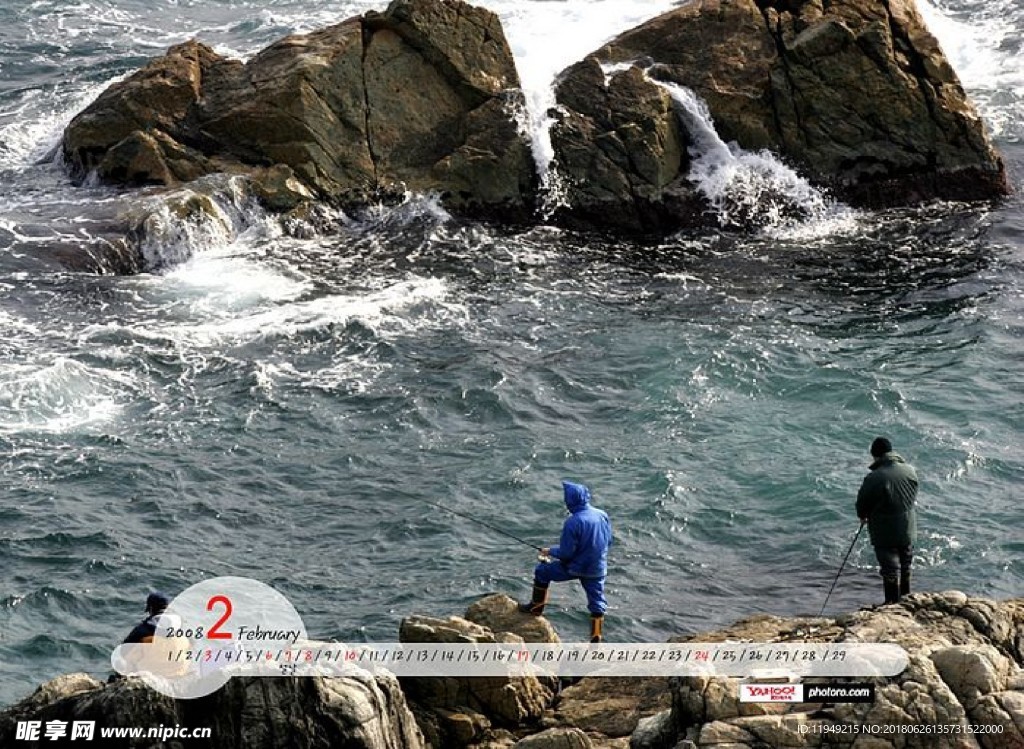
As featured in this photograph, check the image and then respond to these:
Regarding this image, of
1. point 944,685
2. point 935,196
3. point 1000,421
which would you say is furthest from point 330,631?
point 935,196

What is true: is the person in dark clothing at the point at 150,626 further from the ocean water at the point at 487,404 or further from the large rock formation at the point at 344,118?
the large rock formation at the point at 344,118

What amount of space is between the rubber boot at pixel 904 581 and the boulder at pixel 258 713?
19.3 ft

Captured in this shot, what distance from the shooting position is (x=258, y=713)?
457 inches

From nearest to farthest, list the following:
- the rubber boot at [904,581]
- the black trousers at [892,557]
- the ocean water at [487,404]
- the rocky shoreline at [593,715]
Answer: the rocky shoreline at [593,715] < the black trousers at [892,557] < the rubber boot at [904,581] < the ocean water at [487,404]

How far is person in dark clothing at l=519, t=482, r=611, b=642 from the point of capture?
14.9 meters

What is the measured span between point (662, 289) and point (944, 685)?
14.8 metres

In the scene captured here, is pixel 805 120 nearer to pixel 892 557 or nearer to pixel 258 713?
pixel 892 557

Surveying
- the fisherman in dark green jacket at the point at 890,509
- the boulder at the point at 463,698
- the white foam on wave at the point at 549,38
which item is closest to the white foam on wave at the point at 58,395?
the white foam on wave at the point at 549,38

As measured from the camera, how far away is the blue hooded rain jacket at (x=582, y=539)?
14945 millimetres

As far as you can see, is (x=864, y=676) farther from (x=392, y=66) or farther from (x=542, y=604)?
(x=392, y=66)

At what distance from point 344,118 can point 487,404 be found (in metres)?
8.31

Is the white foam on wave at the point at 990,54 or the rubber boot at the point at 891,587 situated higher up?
the white foam on wave at the point at 990,54

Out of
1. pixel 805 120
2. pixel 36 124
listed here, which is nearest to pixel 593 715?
pixel 805 120

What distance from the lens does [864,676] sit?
11750 mm
